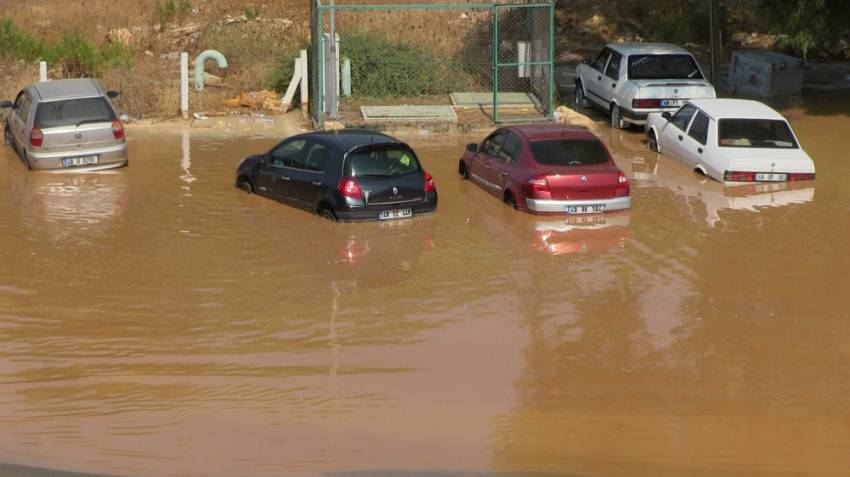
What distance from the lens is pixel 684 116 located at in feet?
77.9

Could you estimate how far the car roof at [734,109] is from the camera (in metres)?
22.5

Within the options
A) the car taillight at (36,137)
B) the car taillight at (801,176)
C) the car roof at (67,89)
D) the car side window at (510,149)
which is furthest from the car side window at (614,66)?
the car taillight at (36,137)

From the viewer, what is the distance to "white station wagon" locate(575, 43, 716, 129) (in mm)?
26594

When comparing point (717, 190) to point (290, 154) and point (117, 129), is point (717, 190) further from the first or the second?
point (117, 129)

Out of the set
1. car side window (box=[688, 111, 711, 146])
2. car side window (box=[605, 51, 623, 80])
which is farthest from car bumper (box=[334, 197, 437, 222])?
car side window (box=[605, 51, 623, 80])

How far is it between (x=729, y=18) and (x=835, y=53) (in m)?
4.32

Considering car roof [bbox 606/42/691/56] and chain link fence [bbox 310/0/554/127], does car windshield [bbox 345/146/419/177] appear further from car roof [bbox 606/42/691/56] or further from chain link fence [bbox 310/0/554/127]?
car roof [bbox 606/42/691/56]

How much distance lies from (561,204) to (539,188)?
42 cm

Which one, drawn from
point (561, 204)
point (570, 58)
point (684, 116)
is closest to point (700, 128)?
point (684, 116)

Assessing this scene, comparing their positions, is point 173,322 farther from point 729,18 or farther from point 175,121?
point 729,18

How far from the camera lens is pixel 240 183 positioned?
69.6ft

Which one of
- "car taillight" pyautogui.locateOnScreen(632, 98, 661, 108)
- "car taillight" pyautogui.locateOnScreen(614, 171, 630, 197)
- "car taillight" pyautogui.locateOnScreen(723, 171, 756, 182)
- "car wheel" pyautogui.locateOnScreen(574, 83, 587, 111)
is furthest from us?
"car wheel" pyautogui.locateOnScreen(574, 83, 587, 111)

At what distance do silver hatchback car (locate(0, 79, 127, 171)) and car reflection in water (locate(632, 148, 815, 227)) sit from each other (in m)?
9.48

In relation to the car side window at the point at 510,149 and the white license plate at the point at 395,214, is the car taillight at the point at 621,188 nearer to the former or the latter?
the car side window at the point at 510,149
